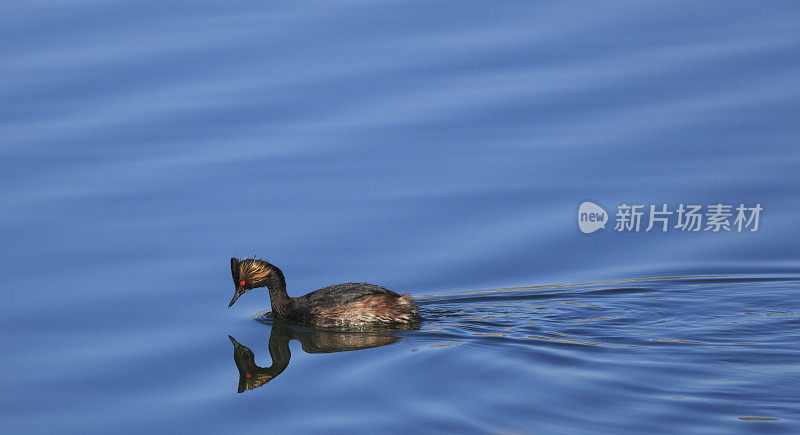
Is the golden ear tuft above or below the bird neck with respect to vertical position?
above

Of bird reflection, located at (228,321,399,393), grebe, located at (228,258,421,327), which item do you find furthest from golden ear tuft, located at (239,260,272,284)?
bird reflection, located at (228,321,399,393)

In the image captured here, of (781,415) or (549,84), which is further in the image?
(549,84)

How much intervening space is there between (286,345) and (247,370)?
0.93 meters

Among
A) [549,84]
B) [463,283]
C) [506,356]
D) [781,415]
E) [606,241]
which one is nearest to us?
[781,415]

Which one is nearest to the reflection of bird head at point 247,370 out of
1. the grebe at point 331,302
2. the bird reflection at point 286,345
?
the bird reflection at point 286,345

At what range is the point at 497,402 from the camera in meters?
9.42

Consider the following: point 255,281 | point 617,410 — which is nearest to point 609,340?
point 617,410

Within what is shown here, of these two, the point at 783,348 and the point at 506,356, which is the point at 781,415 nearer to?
the point at 783,348

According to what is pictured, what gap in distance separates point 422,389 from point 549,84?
8.31m

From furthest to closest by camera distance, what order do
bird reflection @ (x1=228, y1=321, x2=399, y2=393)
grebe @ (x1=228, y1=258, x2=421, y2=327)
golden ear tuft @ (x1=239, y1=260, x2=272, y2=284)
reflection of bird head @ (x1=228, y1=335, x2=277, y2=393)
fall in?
1. golden ear tuft @ (x1=239, y1=260, x2=272, y2=284)
2. grebe @ (x1=228, y1=258, x2=421, y2=327)
3. bird reflection @ (x1=228, y1=321, x2=399, y2=393)
4. reflection of bird head @ (x1=228, y1=335, x2=277, y2=393)

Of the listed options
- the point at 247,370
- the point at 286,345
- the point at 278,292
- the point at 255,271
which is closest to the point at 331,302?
the point at 286,345

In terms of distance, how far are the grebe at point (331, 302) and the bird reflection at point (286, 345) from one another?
0.14m

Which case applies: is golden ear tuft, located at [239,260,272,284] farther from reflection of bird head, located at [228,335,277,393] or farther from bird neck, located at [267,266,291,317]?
reflection of bird head, located at [228,335,277,393]

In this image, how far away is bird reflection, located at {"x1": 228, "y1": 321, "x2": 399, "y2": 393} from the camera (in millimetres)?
10711
